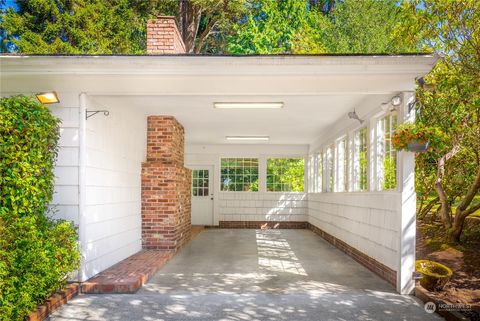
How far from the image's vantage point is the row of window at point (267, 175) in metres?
14.3

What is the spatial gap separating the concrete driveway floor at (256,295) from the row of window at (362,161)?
1.38 meters

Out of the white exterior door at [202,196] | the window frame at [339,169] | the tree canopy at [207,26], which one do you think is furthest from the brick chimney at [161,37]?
the tree canopy at [207,26]

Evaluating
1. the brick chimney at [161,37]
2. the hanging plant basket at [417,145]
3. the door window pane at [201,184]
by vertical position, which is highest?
the brick chimney at [161,37]

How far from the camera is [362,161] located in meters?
7.88

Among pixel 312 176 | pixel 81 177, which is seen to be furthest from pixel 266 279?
pixel 312 176

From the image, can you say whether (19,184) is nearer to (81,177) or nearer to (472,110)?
(81,177)

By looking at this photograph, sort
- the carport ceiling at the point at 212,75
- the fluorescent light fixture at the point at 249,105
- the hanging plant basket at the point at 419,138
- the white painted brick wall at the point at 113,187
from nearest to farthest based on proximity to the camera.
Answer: the hanging plant basket at the point at 419,138 < the carport ceiling at the point at 212,75 < the white painted brick wall at the point at 113,187 < the fluorescent light fixture at the point at 249,105

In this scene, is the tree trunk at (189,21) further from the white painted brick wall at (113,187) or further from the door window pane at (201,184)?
the white painted brick wall at (113,187)

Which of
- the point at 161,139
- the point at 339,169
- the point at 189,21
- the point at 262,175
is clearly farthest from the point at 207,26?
the point at 161,139

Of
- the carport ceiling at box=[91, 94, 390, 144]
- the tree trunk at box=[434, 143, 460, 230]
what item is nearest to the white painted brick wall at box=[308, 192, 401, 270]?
the carport ceiling at box=[91, 94, 390, 144]

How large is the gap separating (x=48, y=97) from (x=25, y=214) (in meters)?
1.48

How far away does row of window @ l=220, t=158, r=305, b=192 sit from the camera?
14266 millimetres

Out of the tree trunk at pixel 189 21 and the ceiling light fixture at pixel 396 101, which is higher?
the tree trunk at pixel 189 21

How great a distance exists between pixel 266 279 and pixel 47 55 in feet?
12.6
